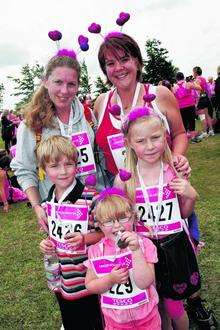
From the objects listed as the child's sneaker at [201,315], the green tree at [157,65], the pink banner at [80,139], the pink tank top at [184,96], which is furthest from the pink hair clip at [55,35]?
the green tree at [157,65]

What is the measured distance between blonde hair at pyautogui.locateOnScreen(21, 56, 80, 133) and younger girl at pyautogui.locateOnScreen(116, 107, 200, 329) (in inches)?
20.7

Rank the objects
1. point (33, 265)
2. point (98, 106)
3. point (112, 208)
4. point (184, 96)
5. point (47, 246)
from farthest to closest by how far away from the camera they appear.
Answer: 1. point (184, 96)
2. point (33, 265)
3. point (98, 106)
4. point (47, 246)
5. point (112, 208)

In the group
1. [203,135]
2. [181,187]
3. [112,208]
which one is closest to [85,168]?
[112,208]

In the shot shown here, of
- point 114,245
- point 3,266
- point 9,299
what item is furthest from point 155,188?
point 3,266

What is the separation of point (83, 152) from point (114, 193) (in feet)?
1.64

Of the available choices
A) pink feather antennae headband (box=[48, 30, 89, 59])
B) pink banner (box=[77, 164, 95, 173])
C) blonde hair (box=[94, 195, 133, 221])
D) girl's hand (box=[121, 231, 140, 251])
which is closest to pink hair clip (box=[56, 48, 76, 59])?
pink feather antennae headband (box=[48, 30, 89, 59])

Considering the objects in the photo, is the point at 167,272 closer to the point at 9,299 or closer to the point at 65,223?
the point at 65,223

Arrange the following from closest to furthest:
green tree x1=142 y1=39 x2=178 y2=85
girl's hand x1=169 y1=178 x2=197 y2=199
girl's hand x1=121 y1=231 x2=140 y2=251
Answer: girl's hand x1=121 y1=231 x2=140 y2=251, girl's hand x1=169 y1=178 x2=197 y2=199, green tree x1=142 y1=39 x2=178 y2=85

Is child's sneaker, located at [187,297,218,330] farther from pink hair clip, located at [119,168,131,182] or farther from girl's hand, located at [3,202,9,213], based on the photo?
girl's hand, located at [3,202,9,213]

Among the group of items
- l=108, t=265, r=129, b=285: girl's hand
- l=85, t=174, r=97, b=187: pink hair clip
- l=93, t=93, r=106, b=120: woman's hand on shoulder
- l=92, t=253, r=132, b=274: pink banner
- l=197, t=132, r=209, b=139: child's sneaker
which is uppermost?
l=93, t=93, r=106, b=120: woman's hand on shoulder

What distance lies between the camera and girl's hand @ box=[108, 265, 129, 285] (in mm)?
2217

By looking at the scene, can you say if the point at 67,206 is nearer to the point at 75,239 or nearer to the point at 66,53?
the point at 75,239

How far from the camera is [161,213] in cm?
245

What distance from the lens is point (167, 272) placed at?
2475 mm
